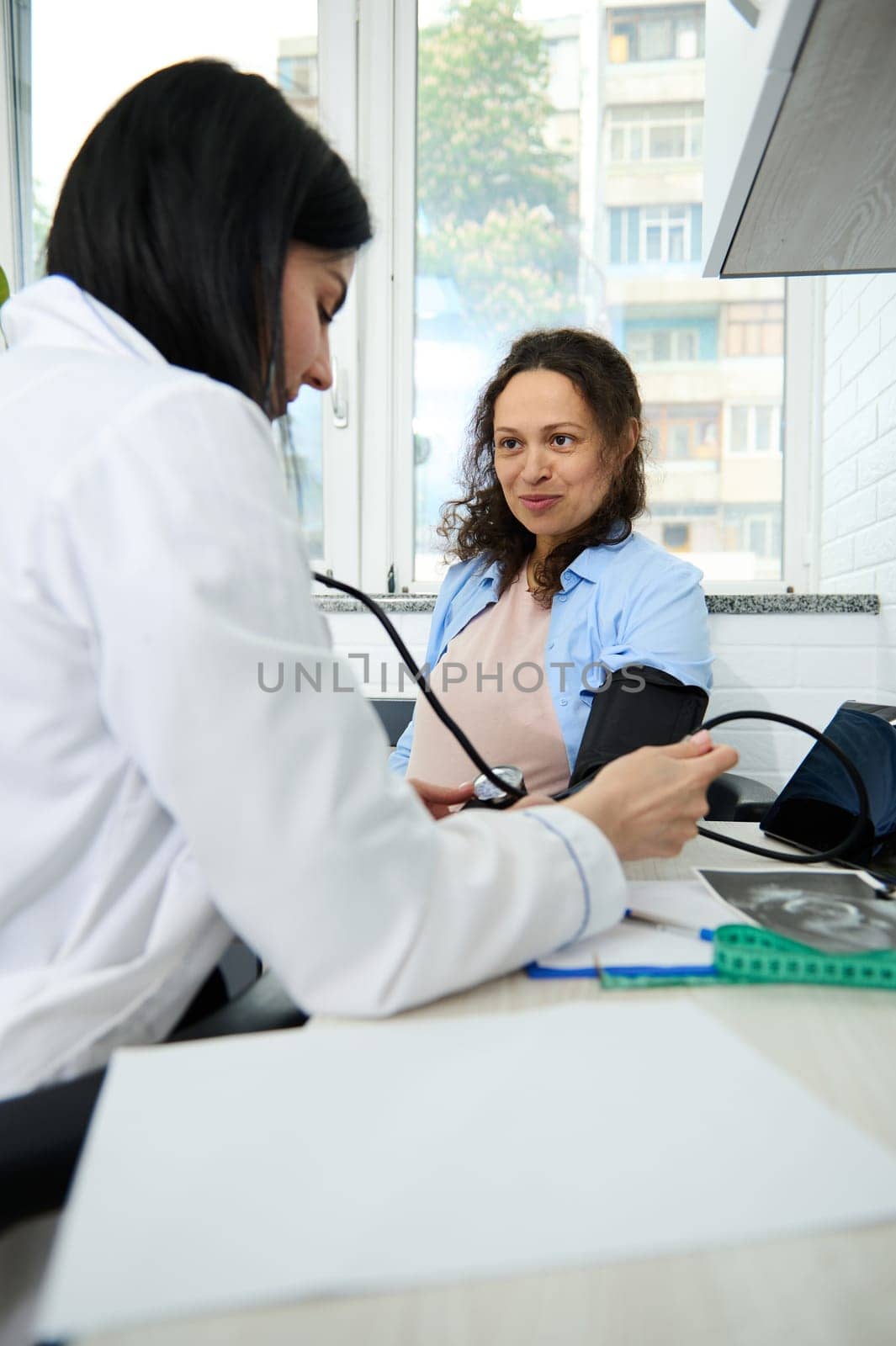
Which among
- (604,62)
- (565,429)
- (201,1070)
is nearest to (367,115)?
(604,62)

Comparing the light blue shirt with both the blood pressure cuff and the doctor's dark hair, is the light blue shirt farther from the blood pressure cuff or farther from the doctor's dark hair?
the doctor's dark hair

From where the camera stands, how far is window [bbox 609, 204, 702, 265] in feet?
7.02

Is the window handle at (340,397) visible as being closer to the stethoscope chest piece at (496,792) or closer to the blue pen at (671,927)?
the stethoscope chest piece at (496,792)

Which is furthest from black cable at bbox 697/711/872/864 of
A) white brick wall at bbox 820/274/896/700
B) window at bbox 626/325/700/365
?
window at bbox 626/325/700/365

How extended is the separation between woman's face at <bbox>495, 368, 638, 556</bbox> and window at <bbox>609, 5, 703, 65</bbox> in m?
1.17

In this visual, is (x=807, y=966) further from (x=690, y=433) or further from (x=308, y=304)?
(x=690, y=433)

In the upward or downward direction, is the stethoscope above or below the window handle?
below

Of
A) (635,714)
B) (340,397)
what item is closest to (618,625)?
(635,714)

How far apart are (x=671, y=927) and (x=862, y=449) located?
1441mm

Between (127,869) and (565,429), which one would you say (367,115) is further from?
(127,869)

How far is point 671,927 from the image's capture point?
0.60m

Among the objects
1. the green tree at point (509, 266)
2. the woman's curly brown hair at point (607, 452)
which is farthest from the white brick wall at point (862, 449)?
the green tree at point (509, 266)

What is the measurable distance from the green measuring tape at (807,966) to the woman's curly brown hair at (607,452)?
0.96m

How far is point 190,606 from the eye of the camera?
0.44m
